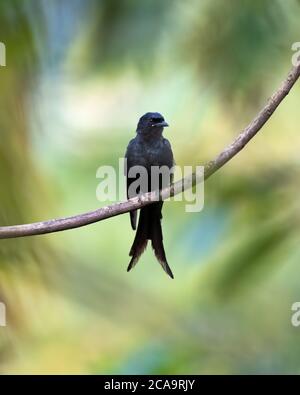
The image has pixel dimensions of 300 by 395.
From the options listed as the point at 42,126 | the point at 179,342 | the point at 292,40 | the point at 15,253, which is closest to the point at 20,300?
the point at 15,253

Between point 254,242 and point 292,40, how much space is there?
74cm

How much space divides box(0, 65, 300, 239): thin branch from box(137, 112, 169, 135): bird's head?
1073 mm

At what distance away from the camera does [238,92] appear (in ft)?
8.40

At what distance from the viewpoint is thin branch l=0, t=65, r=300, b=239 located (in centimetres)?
192

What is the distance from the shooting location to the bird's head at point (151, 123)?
10.5 feet

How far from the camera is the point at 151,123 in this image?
3227mm

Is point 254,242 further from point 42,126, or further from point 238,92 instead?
point 42,126

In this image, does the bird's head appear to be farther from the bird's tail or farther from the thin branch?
the thin branch

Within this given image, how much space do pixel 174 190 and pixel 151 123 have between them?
1157 mm

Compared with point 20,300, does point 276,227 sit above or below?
above

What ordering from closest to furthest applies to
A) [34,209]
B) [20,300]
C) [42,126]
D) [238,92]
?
1. [20,300]
2. [34,209]
3. [42,126]
4. [238,92]

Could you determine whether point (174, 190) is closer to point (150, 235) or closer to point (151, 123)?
point (150, 235)

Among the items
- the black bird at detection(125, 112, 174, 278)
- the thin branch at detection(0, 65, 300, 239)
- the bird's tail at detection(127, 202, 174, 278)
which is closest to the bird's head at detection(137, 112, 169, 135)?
the black bird at detection(125, 112, 174, 278)

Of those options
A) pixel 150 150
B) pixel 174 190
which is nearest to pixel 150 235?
pixel 150 150
